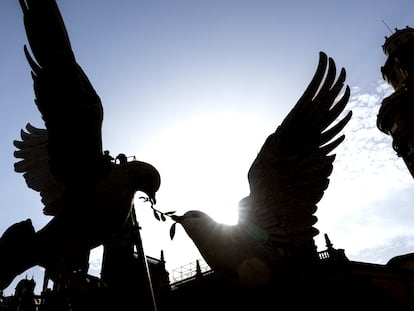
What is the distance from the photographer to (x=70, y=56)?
2.79m

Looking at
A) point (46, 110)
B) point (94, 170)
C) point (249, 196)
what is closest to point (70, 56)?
point (46, 110)

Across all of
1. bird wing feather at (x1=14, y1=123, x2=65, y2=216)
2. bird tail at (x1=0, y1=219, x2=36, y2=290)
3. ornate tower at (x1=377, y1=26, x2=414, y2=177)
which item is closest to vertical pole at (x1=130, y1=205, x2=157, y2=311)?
bird tail at (x1=0, y1=219, x2=36, y2=290)

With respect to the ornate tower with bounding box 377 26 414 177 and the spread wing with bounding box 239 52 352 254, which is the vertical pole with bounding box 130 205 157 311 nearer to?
the spread wing with bounding box 239 52 352 254

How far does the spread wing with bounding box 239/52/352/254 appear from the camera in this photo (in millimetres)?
3090

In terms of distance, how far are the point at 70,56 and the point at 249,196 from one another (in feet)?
7.55

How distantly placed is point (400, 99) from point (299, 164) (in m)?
23.2

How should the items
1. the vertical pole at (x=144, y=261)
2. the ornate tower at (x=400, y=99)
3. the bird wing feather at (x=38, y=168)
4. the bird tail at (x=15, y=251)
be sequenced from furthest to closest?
the ornate tower at (x=400, y=99), the bird wing feather at (x=38, y=168), the bird tail at (x=15, y=251), the vertical pole at (x=144, y=261)

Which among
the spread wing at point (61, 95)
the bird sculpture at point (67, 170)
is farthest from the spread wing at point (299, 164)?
the spread wing at point (61, 95)

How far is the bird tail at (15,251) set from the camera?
2.71 meters

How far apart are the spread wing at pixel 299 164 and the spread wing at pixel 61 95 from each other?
1738 mm

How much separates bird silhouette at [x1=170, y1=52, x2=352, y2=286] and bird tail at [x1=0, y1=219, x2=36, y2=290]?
1.40 meters

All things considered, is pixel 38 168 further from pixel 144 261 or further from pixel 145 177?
pixel 144 261

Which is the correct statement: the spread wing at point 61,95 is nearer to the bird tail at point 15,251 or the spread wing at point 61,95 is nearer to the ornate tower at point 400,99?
the bird tail at point 15,251

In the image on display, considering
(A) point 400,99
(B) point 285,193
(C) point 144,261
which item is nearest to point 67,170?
(C) point 144,261
